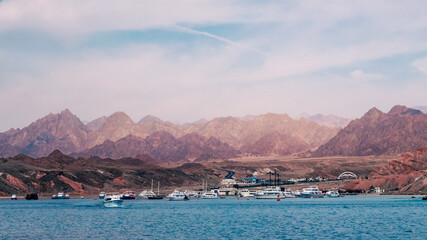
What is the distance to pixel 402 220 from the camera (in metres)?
148

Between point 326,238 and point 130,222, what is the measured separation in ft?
192

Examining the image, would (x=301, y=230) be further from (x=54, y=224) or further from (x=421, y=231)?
(x=54, y=224)

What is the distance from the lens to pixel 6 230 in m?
126

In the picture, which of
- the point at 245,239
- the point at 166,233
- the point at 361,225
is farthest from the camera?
the point at 361,225

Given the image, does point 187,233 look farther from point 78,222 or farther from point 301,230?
point 78,222

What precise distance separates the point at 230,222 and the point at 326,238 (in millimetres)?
42364

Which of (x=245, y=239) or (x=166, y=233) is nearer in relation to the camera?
(x=245, y=239)

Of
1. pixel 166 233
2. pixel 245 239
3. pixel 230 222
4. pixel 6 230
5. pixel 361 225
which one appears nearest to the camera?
pixel 245 239

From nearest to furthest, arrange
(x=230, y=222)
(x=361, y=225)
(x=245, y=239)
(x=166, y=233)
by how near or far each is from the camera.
Answer: (x=245, y=239) → (x=166, y=233) → (x=361, y=225) → (x=230, y=222)

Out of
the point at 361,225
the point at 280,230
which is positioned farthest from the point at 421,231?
the point at 280,230

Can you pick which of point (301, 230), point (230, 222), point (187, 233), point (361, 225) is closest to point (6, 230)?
point (187, 233)

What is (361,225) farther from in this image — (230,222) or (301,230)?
(230,222)

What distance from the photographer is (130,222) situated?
147m

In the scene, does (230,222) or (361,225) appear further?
(230,222)
